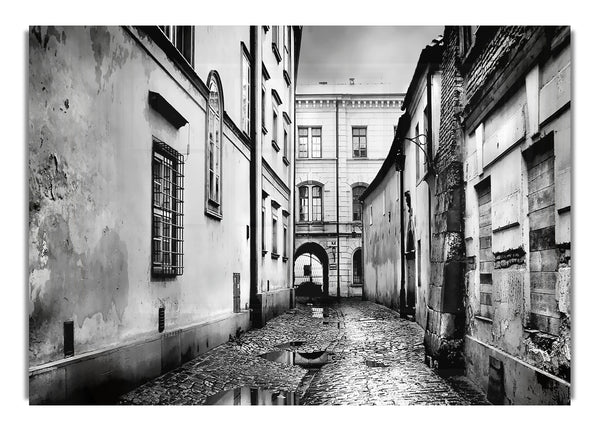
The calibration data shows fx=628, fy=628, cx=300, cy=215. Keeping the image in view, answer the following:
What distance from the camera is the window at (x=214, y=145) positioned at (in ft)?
22.0

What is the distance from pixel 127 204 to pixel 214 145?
100 inches

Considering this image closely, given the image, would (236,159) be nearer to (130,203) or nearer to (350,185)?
(350,185)

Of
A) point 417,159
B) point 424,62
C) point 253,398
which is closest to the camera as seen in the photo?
point 253,398

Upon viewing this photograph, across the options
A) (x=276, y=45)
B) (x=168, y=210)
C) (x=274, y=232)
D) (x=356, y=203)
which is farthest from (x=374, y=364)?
(x=276, y=45)

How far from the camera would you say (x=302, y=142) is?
319 inches

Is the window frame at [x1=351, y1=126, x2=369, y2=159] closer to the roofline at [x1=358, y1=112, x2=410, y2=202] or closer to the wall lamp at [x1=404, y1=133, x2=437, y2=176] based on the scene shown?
the roofline at [x1=358, y1=112, x2=410, y2=202]

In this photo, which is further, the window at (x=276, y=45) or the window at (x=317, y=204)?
the window at (x=276, y=45)

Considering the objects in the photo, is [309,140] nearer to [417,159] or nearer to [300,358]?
[417,159]

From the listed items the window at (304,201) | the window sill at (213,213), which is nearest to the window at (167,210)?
the window sill at (213,213)

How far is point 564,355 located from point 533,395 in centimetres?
38

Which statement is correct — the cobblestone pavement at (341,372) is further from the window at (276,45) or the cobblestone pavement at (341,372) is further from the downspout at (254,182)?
the window at (276,45)

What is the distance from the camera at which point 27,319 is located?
10.8ft

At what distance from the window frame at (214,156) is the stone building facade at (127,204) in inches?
0.9

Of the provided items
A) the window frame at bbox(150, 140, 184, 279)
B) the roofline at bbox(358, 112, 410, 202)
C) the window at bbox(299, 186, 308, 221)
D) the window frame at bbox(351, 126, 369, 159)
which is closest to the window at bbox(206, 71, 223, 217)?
the window frame at bbox(150, 140, 184, 279)
